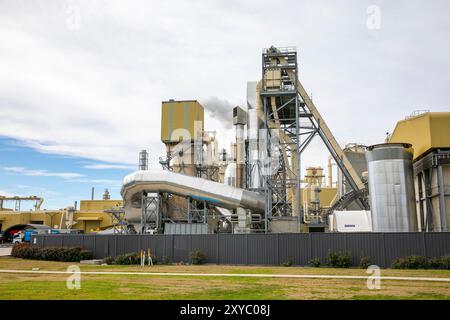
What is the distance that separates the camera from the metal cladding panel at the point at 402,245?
24.2m

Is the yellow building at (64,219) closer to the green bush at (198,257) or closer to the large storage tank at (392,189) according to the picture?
the green bush at (198,257)

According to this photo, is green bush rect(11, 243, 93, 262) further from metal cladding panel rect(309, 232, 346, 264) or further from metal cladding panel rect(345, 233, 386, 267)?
metal cladding panel rect(345, 233, 386, 267)

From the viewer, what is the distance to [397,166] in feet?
99.5

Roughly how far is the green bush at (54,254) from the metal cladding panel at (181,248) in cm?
684

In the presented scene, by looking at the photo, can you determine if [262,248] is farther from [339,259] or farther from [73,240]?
[73,240]

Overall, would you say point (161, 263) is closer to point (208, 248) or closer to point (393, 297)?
point (208, 248)

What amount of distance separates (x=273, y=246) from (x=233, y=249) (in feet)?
8.85

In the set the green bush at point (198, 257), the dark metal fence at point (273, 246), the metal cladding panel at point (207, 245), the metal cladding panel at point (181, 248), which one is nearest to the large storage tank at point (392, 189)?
the dark metal fence at point (273, 246)

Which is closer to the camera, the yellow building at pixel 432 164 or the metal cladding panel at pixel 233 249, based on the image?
the metal cladding panel at pixel 233 249

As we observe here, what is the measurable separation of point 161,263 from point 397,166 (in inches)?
727

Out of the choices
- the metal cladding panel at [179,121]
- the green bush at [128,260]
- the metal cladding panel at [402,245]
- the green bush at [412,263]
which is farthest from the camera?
the metal cladding panel at [179,121]

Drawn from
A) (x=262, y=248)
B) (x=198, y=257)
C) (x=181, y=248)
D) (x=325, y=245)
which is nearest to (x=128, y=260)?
(x=181, y=248)

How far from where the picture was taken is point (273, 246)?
26.7 m
